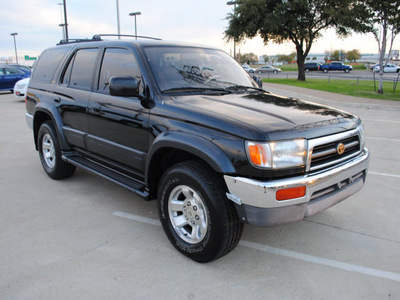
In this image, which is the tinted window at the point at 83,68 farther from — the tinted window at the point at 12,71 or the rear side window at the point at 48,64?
the tinted window at the point at 12,71

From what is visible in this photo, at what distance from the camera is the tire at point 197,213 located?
2.69m

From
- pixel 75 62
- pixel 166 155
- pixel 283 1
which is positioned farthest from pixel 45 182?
pixel 283 1

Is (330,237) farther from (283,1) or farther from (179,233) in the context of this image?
(283,1)

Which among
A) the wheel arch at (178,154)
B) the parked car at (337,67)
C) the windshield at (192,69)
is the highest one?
the parked car at (337,67)

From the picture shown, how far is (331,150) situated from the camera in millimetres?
2854

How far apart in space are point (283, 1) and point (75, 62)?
25.3 metres

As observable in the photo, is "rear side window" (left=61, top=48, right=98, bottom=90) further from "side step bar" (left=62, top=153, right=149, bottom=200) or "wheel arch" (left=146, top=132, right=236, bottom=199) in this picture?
"wheel arch" (left=146, top=132, right=236, bottom=199)

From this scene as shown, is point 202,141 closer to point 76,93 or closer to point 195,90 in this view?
point 195,90

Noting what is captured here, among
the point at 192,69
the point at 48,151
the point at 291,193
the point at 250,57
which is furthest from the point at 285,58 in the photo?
the point at 291,193

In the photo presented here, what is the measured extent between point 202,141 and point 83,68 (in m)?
2.38

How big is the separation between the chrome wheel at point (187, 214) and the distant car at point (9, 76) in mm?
18618

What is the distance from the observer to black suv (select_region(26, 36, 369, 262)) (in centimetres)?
255

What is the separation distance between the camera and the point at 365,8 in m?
16.0

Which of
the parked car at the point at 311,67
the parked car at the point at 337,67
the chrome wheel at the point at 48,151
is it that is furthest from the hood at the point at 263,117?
the parked car at the point at 311,67
